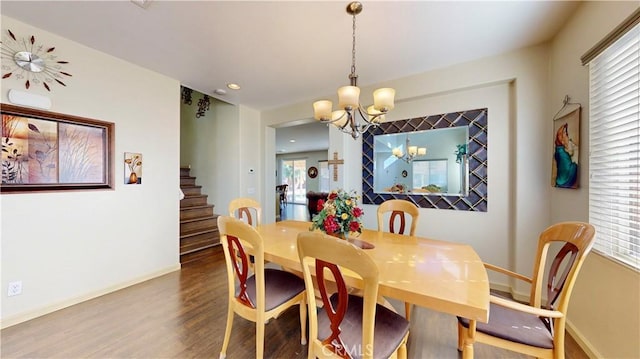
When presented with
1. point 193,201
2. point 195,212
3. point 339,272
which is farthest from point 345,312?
point 193,201

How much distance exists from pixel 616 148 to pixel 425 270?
1578mm

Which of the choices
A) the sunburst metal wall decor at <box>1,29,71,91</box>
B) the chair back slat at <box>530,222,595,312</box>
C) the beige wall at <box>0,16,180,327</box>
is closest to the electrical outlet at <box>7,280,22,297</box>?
the beige wall at <box>0,16,180,327</box>

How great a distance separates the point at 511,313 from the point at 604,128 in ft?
4.89

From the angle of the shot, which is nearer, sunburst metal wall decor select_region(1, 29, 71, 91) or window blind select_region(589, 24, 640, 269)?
window blind select_region(589, 24, 640, 269)

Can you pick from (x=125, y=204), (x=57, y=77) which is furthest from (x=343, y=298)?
(x=57, y=77)

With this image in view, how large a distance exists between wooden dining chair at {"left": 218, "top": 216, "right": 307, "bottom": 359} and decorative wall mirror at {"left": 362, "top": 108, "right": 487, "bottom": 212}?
2078 mm

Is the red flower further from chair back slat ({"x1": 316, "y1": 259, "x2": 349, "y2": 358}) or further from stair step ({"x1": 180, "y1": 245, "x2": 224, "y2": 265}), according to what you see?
stair step ({"x1": 180, "y1": 245, "x2": 224, "y2": 265})

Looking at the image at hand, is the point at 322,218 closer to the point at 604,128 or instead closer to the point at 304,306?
the point at 304,306

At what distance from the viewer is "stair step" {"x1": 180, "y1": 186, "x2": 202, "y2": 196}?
4.62 m

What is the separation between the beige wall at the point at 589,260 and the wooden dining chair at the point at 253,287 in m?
2.02

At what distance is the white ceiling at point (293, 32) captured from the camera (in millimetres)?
1876

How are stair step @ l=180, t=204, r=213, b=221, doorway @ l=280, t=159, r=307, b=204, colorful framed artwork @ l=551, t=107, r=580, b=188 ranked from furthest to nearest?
doorway @ l=280, t=159, r=307, b=204 → stair step @ l=180, t=204, r=213, b=221 → colorful framed artwork @ l=551, t=107, r=580, b=188

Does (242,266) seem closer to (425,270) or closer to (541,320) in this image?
(425,270)

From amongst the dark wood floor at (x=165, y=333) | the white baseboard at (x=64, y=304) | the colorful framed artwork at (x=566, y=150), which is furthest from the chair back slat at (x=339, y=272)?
the white baseboard at (x=64, y=304)
